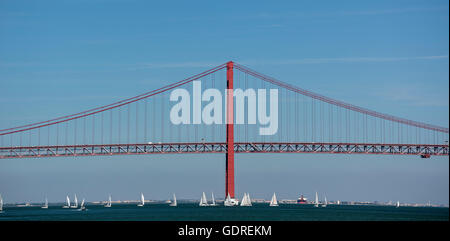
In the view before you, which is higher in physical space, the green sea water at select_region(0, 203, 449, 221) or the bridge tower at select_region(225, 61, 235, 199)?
the bridge tower at select_region(225, 61, 235, 199)

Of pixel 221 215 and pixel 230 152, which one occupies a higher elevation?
pixel 230 152

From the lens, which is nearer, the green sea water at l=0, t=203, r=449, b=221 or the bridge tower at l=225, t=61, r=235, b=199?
the green sea water at l=0, t=203, r=449, b=221

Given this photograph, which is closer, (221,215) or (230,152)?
(221,215)

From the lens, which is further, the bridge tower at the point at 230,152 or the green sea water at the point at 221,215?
the bridge tower at the point at 230,152

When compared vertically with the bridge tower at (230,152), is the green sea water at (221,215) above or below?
below
